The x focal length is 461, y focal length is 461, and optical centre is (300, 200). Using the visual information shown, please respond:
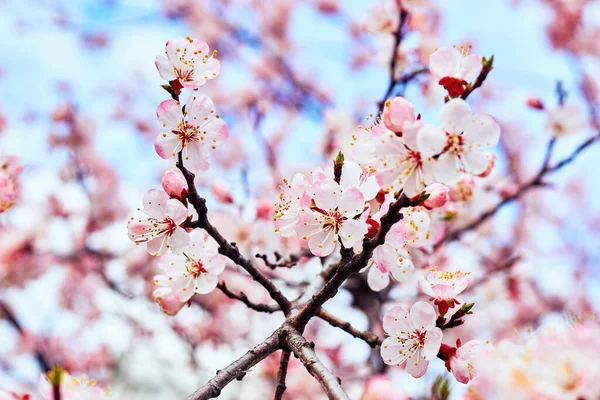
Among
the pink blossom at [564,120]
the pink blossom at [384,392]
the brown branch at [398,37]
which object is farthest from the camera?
the pink blossom at [564,120]

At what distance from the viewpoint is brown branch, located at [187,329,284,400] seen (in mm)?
909

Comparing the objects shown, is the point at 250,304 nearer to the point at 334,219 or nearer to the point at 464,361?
the point at 334,219

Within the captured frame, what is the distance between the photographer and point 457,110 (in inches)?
33.6

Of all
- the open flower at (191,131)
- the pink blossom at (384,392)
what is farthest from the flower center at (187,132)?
the pink blossom at (384,392)

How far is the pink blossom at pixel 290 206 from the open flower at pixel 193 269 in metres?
0.19

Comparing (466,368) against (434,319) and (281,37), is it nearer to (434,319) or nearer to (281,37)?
(434,319)

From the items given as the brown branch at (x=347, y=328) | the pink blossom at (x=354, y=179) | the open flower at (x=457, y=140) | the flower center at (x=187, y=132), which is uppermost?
the open flower at (x=457, y=140)

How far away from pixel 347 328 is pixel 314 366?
283 mm

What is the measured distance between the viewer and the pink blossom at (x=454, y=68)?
3.12ft

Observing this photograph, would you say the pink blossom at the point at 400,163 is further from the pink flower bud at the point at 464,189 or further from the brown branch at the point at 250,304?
the pink flower bud at the point at 464,189

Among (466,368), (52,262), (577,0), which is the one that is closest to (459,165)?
(466,368)

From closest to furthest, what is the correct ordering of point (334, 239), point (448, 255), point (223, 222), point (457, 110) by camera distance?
point (457, 110), point (334, 239), point (223, 222), point (448, 255)

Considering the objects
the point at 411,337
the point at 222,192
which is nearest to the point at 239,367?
the point at 411,337

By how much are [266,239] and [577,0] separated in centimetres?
574
